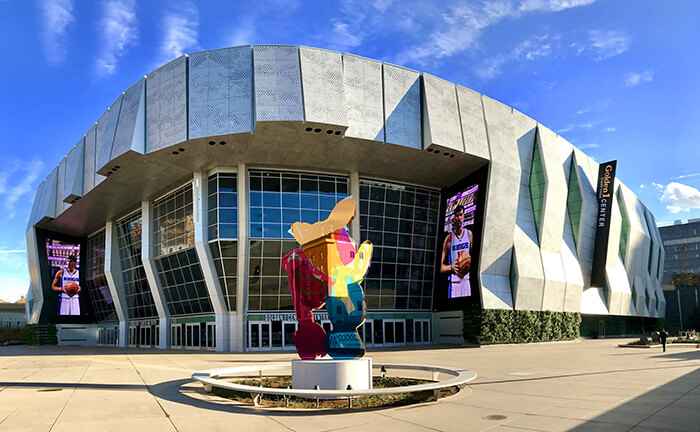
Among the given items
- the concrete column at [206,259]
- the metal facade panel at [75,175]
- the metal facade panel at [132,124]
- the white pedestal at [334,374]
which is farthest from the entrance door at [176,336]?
the white pedestal at [334,374]

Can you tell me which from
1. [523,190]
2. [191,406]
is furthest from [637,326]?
[191,406]

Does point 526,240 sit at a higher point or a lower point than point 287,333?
higher

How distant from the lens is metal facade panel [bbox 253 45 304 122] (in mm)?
29422

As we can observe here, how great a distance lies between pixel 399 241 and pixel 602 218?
2156 cm

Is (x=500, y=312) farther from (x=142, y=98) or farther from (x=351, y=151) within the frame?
(x=142, y=98)

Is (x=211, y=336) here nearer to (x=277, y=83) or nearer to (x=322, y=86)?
(x=277, y=83)

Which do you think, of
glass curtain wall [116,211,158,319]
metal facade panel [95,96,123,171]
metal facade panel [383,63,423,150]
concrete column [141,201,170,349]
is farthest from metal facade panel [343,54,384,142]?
glass curtain wall [116,211,158,319]

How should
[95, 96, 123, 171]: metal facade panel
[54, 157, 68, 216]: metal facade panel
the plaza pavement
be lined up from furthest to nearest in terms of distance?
[54, 157, 68, 216]: metal facade panel
[95, 96, 123, 171]: metal facade panel
the plaza pavement

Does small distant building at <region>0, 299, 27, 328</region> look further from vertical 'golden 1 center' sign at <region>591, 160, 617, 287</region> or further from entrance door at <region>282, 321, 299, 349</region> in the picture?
vertical 'golden 1 center' sign at <region>591, 160, 617, 287</region>

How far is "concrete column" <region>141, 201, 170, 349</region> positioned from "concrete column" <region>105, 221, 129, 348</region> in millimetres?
9337

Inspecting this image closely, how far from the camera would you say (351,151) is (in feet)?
111

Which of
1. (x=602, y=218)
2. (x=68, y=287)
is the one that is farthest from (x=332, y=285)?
(x=68, y=287)

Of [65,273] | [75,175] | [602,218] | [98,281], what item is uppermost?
[75,175]

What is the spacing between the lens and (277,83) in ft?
98.8
